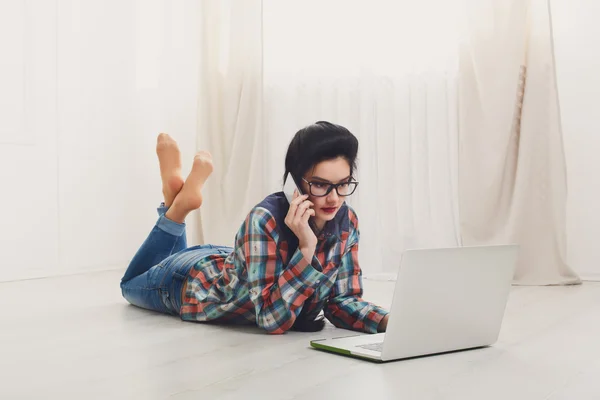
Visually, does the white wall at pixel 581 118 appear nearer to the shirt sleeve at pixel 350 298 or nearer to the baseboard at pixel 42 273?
the shirt sleeve at pixel 350 298

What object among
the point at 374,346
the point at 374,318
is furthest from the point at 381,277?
the point at 374,346

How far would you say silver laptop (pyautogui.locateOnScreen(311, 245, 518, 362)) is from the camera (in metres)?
1.40

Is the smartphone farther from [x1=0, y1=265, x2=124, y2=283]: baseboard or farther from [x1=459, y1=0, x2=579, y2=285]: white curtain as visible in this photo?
[x1=0, y1=265, x2=124, y2=283]: baseboard

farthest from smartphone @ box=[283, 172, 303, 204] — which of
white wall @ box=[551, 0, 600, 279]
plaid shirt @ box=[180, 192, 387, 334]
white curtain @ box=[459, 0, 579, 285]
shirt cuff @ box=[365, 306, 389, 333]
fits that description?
white wall @ box=[551, 0, 600, 279]

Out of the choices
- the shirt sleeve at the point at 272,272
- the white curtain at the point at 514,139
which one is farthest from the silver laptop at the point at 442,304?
the white curtain at the point at 514,139

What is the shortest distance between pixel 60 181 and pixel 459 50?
201cm

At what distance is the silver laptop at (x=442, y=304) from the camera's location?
4.58 ft

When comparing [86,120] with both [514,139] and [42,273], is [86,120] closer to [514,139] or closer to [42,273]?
[42,273]

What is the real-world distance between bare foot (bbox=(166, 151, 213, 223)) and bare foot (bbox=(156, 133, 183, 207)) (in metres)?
0.05

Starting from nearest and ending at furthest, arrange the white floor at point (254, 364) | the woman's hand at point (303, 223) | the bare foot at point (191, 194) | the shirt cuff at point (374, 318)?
the white floor at point (254, 364) < the woman's hand at point (303, 223) < the shirt cuff at point (374, 318) < the bare foot at point (191, 194)

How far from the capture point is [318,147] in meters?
1.68

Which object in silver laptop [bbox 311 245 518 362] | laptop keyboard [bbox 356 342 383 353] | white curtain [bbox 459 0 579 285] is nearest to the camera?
silver laptop [bbox 311 245 518 362]

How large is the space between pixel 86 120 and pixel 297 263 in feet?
7.66

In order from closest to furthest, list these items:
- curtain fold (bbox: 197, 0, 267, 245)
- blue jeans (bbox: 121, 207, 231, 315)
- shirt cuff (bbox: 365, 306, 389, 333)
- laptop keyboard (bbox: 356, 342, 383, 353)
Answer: laptop keyboard (bbox: 356, 342, 383, 353) < shirt cuff (bbox: 365, 306, 389, 333) < blue jeans (bbox: 121, 207, 231, 315) < curtain fold (bbox: 197, 0, 267, 245)
